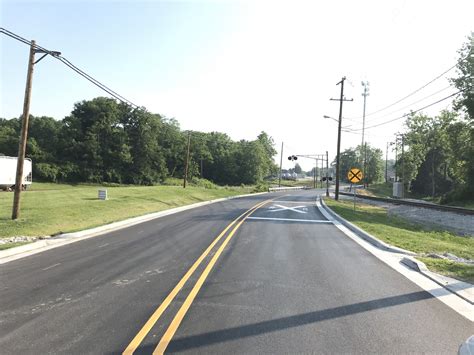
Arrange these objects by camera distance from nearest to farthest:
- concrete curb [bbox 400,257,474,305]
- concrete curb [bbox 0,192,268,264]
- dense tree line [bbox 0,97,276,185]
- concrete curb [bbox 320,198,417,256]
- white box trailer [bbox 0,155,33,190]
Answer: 1. concrete curb [bbox 400,257,474,305]
2. concrete curb [bbox 0,192,268,264]
3. concrete curb [bbox 320,198,417,256]
4. white box trailer [bbox 0,155,33,190]
5. dense tree line [bbox 0,97,276,185]

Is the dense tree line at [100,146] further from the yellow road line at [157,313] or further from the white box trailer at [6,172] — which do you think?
the yellow road line at [157,313]

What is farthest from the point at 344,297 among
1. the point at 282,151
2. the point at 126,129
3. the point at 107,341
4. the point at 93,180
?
the point at 282,151

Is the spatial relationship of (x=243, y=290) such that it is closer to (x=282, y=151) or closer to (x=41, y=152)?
(x=41, y=152)

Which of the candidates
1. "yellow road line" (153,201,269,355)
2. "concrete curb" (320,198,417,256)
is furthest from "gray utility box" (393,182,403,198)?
"yellow road line" (153,201,269,355)

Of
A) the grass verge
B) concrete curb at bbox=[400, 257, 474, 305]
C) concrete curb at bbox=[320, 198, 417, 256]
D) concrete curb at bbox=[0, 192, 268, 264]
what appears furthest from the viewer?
concrete curb at bbox=[320, 198, 417, 256]

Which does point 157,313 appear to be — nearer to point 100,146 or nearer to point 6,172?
point 6,172

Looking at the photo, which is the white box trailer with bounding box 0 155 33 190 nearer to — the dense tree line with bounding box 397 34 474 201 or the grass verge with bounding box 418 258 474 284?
the grass verge with bounding box 418 258 474 284

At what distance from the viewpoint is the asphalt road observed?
4742 millimetres

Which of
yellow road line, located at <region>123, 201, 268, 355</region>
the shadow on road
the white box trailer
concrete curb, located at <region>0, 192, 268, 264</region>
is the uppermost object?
the white box trailer

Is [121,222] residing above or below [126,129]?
below

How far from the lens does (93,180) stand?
70312mm

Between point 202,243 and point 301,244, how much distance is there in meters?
2.98

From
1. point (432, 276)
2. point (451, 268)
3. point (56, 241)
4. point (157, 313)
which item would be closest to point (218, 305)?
point (157, 313)

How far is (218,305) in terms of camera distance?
6.06m
